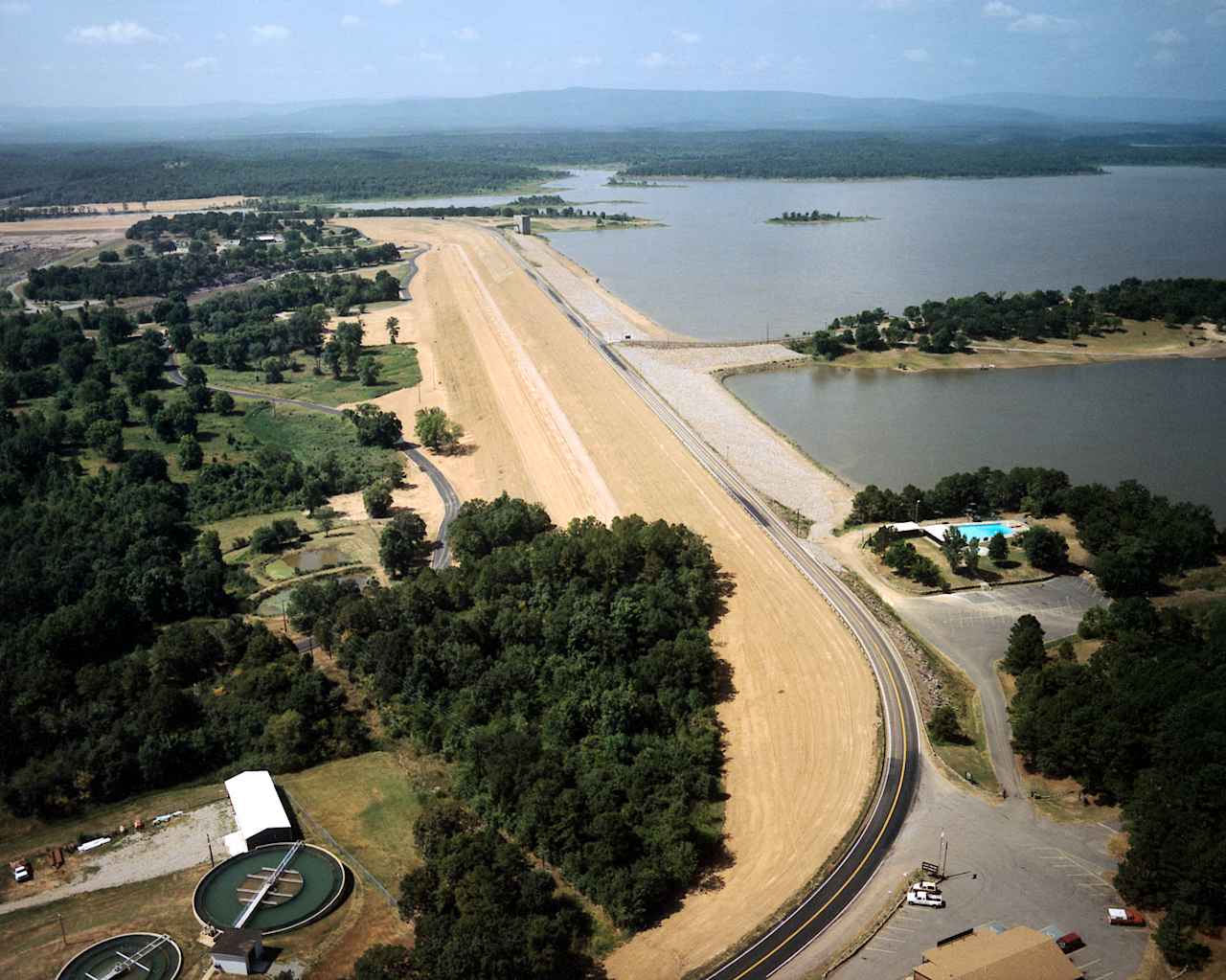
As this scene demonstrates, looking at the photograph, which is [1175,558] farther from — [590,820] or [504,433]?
[504,433]

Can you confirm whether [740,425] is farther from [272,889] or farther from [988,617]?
[272,889]

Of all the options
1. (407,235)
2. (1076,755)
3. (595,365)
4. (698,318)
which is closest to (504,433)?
(595,365)

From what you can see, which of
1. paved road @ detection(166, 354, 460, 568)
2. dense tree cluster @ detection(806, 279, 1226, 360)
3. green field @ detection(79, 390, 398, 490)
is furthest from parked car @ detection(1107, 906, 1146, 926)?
dense tree cluster @ detection(806, 279, 1226, 360)

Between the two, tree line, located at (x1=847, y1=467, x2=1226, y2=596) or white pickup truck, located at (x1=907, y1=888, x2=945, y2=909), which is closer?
white pickup truck, located at (x1=907, y1=888, x2=945, y2=909)

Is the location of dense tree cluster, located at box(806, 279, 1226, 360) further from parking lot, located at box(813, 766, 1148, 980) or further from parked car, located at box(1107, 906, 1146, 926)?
parked car, located at box(1107, 906, 1146, 926)

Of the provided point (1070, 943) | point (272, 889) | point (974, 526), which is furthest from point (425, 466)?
point (1070, 943)

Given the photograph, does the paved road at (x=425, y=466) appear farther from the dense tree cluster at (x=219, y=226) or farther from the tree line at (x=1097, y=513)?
the dense tree cluster at (x=219, y=226)

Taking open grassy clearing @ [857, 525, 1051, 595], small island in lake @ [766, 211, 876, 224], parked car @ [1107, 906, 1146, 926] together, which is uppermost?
small island in lake @ [766, 211, 876, 224]
